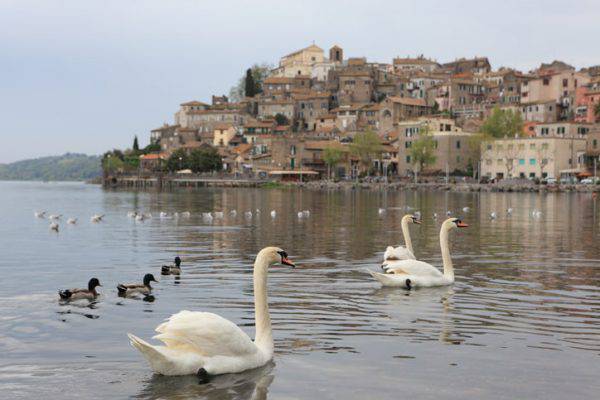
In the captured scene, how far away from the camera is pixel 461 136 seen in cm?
12525

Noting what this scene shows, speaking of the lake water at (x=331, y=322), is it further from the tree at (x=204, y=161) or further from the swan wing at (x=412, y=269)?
the tree at (x=204, y=161)

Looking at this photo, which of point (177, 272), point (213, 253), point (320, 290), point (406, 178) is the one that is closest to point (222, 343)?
point (320, 290)

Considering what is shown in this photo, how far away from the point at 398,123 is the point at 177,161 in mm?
44436

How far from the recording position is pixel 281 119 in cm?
16688

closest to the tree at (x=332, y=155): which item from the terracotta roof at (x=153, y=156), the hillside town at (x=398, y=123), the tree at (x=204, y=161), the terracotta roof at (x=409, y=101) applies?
the hillside town at (x=398, y=123)

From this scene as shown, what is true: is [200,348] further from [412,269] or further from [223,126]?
[223,126]

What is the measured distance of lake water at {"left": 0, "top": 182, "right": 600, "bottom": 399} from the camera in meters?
10.2

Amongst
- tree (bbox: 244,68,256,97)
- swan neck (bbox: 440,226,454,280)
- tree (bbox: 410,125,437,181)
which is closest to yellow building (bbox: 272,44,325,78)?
tree (bbox: 244,68,256,97)

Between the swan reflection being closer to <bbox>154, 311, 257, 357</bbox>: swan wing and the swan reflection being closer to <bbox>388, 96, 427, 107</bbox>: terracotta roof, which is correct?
<bbox>154, 311, 257, 357</bbox>: swan wing

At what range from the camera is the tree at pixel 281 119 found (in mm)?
166125

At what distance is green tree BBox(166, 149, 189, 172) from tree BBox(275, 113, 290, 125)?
20.9 m

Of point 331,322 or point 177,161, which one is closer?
point 331,322

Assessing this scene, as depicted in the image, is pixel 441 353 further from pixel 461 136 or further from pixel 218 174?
pixel 218 174

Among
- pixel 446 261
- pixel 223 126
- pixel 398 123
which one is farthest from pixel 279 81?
pixel 446 261
